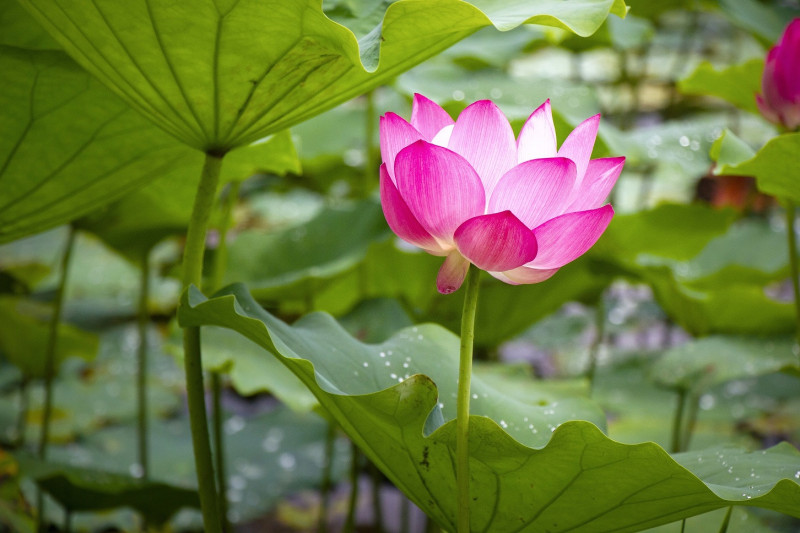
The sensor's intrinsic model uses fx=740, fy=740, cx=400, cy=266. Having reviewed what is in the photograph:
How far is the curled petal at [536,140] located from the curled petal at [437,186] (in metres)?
0.07

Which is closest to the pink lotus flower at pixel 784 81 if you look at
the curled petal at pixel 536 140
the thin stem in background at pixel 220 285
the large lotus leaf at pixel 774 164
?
the large lotus leaf at pixel 774 164

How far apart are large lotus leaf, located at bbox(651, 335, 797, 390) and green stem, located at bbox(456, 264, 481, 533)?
0.64m

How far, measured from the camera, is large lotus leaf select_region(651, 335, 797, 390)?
99 centimetres

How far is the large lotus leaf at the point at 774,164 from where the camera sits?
642mm

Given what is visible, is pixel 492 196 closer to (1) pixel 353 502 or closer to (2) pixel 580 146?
(2) pixel 580 146

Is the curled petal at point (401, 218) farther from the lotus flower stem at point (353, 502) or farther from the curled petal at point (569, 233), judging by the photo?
the lotus flower stem at point (353, 502)

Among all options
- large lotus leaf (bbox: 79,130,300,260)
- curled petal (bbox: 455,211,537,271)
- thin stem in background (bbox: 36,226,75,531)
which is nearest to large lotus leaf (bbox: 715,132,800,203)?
curled petal (bbox: 455,211,537,271)

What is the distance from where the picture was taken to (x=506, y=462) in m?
0.50

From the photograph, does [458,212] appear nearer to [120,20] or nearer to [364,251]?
[120,20]

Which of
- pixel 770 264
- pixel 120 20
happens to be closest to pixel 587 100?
pixel 770 264

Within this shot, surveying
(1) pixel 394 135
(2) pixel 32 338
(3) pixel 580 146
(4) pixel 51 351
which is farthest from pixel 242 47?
(2) pixel 32 338

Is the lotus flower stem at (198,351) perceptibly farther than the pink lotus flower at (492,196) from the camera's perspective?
Yes

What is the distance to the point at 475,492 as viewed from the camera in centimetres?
53

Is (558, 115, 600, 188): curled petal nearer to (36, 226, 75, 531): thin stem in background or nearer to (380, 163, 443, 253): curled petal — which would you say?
(380, 163, 443, 253): curled petal
